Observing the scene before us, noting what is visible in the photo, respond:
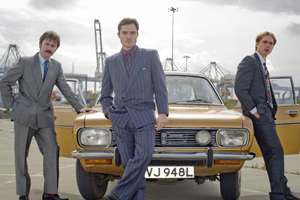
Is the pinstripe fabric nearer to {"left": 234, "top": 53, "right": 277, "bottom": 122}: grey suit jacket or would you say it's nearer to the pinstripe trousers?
the pinstripe trousers

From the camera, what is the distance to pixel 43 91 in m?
4.61

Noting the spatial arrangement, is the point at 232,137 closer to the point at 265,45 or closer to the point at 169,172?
the point at 169,172

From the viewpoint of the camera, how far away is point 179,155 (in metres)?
4.04

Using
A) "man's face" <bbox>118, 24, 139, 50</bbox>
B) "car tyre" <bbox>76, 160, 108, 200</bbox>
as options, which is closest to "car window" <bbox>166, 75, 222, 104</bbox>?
"car tyre" <bbox>76, 160, 108, 200</bbox>

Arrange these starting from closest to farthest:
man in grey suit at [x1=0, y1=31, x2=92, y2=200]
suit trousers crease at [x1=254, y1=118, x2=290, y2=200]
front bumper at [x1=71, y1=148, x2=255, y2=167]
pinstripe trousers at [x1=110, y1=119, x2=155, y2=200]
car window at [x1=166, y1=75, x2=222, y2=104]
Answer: pinstripe trousers at [x1=110, y1=119, x2=155, y2=200] → front bumper at [x1=71, y1=148, x2=255, y2=167] → suit trousers crease at [x1=254, y1=118, x2=290, y2=200] → man in grey suit at [x1=0, y1=31, x2=92, y2=200] → car window at [x1=166, y1=75, x2=222, y2=104]

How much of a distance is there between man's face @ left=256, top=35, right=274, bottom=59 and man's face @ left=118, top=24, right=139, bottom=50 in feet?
5.60

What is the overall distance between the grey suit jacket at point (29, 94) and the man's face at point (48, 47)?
0.11 m

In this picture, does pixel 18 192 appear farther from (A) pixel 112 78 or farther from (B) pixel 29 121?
(A) pixel 112 78

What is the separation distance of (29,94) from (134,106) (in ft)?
5.21

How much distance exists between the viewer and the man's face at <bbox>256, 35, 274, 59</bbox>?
469 centimetres

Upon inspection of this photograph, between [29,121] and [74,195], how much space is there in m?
1.13

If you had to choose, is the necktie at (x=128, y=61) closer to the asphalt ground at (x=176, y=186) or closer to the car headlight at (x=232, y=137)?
the car headlight at (x=232, y=137)

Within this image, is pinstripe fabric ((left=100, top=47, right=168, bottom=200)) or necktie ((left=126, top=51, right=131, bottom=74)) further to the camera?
necktie ((left=126, top=51, right=131, bottom=74))

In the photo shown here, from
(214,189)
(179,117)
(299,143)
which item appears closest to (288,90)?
(299,143)
